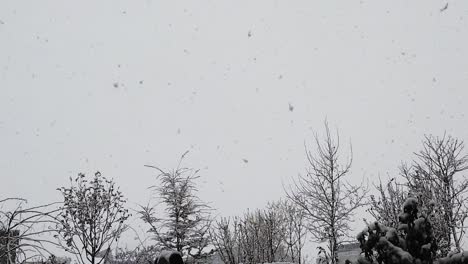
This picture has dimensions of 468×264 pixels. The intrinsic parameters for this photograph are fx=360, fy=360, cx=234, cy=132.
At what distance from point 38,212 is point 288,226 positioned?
30369 millimetres

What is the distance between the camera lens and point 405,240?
3412 mm

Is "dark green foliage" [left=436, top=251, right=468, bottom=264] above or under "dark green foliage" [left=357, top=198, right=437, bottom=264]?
under

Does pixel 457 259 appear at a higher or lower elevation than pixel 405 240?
lower

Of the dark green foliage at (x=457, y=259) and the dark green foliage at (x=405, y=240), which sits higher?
the dark green foliage at (x=405, y=240)

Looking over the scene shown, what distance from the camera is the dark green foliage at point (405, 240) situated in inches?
129

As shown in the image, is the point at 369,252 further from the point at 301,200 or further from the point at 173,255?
the point at 301,200

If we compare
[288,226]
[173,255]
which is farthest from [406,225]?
[288,226]

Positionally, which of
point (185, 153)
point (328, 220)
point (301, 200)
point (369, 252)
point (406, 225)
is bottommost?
point (369, 252)

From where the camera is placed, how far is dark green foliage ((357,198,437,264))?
3266 millimetres

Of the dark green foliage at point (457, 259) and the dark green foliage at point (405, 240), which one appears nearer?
the dark green foliage at point (457, 259)

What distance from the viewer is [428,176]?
1524cm

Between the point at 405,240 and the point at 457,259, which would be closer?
the point at 457,259

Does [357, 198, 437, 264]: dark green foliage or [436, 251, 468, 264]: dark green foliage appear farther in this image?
[357, 198, 437, 264]: dark green foliage

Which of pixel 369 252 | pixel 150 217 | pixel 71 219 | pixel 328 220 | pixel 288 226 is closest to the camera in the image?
pixel 369 252
